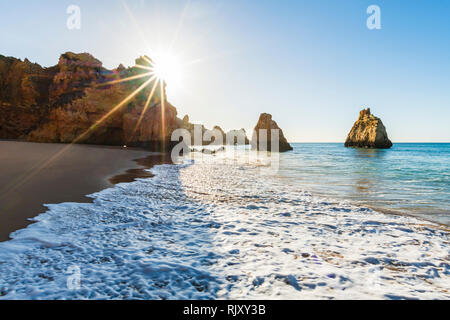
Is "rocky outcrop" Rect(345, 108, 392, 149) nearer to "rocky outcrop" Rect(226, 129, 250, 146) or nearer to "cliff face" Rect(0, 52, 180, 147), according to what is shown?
"rocky outcrop" Rect(226, 129, 250, 146)

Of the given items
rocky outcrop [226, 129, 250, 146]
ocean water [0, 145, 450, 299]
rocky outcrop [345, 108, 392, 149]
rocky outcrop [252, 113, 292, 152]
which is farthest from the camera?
rocky outcrop [226, 129, 250, 146]

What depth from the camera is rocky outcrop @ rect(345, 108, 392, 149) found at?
78562 mm

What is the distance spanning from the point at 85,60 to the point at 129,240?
146 ft

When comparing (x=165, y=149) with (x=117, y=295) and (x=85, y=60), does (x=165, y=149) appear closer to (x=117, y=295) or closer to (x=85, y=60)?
(x=85, y=60)

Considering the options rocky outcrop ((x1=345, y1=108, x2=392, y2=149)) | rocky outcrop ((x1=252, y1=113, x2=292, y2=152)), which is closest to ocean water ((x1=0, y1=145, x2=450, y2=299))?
rocky outcrop ((x1=252, y1=113, x2=292, y2=152))

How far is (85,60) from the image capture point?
125ft

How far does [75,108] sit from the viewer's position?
3531 centimetres

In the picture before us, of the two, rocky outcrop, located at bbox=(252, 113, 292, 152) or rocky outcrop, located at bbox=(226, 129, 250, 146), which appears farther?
rocky outcrop, located at bbox=(226, 129, 250, 146)

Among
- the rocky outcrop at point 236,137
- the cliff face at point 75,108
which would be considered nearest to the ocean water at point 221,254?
the cliff face at point 75,108

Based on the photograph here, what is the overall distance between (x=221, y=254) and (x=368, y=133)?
3772 inches

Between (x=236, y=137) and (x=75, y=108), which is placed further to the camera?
(x=236, y=137)

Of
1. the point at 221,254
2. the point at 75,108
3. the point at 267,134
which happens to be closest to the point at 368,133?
the point at 267,134

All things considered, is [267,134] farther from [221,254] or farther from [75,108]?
[221,254]

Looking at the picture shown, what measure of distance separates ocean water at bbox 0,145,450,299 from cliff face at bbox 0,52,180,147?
106 feet
